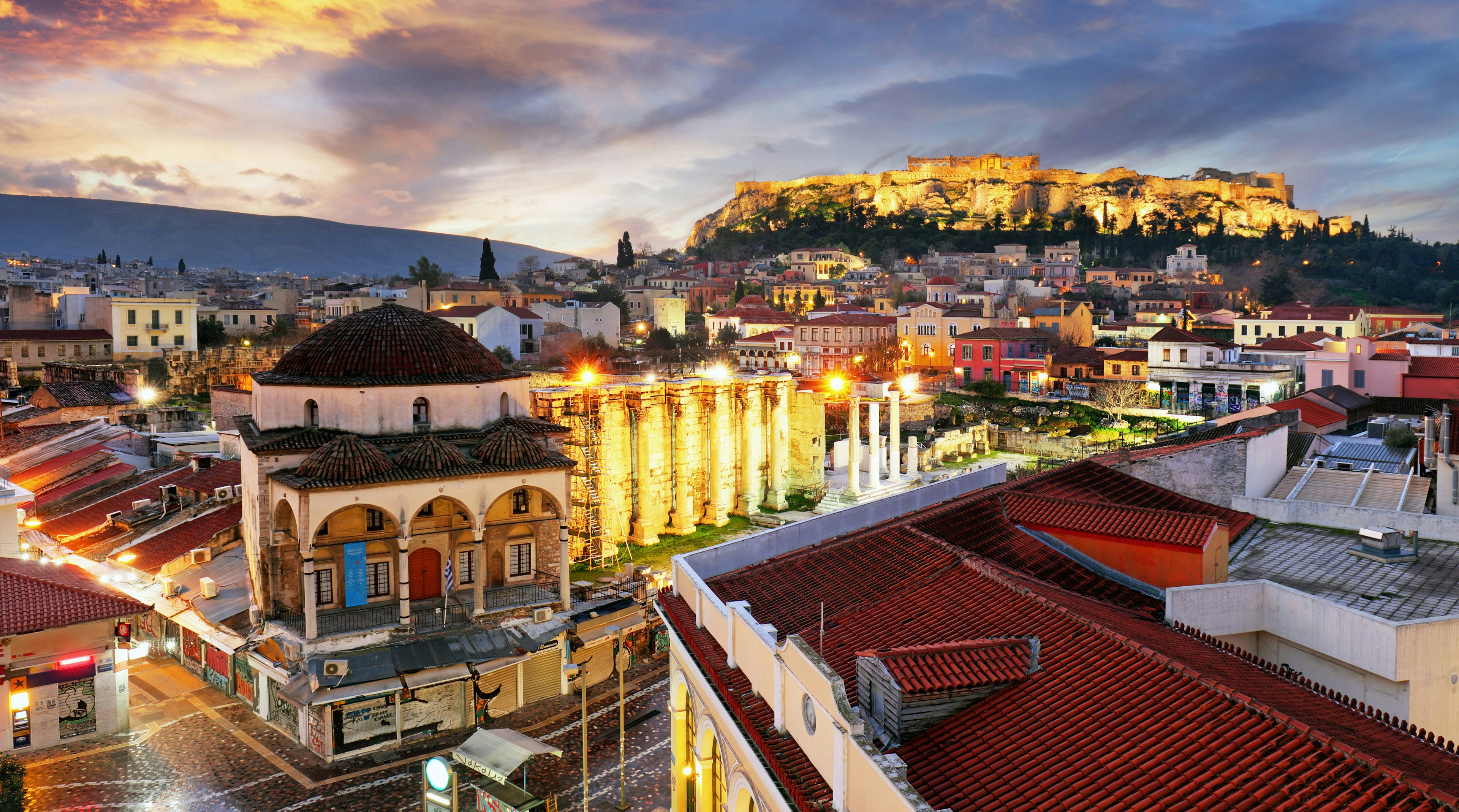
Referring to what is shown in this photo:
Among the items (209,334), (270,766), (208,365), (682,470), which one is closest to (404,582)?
(270,766)

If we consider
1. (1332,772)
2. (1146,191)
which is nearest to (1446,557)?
(1332,772)

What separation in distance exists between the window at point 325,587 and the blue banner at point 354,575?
45 centimetres

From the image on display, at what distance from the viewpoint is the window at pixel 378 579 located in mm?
24125

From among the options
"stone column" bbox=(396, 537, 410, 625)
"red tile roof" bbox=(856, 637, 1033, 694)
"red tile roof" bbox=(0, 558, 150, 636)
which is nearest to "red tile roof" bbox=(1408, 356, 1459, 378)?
"red tile roof" bbox=(856, 637, 1033, 694)

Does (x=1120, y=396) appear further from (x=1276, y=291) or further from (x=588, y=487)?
(x=1276, y=291)

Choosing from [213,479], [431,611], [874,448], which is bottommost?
[431,611]

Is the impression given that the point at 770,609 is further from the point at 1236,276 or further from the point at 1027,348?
the point at 1236,276

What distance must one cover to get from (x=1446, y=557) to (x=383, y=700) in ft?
71.5

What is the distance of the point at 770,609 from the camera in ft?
48.5

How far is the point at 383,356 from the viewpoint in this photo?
25.6 m

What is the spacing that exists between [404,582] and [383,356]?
643cm

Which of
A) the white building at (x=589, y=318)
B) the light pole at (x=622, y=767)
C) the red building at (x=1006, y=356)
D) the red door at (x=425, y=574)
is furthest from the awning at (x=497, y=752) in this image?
the white building at (x=589, y=318)

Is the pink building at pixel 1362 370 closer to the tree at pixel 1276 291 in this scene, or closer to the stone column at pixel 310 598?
the stone column at pixel 310 598

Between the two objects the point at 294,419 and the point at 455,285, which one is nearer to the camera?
the point at 294,419
